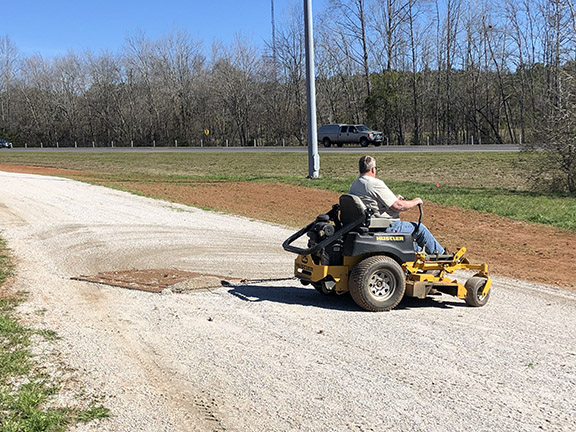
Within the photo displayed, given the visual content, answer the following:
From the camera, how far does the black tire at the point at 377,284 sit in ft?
24.1

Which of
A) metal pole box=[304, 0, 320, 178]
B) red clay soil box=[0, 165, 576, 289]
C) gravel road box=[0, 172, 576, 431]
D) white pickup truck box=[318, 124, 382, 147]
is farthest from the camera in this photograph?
white pickup truck box=[318, 124, 382, 147]

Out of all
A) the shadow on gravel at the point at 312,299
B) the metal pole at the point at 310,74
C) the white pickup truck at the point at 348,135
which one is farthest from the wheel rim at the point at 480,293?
the white pickup truck at the point at 348,135

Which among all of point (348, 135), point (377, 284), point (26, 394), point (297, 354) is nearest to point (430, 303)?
point (377, 284)

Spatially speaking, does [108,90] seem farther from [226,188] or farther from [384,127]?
[226,188]

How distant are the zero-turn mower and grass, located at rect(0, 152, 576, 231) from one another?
8.17 m

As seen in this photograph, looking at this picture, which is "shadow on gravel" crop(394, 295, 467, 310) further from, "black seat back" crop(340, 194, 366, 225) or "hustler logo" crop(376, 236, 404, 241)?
"black seat back" crop(340, 194, 366, 225)

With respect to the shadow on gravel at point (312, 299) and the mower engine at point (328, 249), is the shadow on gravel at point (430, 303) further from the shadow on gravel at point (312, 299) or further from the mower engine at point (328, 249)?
the mower engine at point (328, 249)

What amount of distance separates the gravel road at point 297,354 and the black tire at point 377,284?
0.61ft

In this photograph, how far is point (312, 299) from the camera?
→ 8.28 metres

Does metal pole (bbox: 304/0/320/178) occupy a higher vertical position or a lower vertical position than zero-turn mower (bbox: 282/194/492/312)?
higher

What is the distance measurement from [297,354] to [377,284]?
Result: 1.83 m

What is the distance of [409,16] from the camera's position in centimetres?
6725

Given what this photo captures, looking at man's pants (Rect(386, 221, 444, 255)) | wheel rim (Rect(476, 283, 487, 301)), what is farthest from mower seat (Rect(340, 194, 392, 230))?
wheel rim (Rect(476, 283, 487, 301))

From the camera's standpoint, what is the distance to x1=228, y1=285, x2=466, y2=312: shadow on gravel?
792 cm
